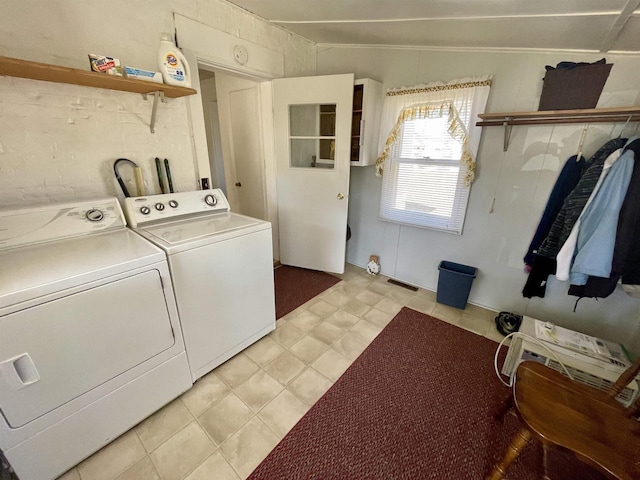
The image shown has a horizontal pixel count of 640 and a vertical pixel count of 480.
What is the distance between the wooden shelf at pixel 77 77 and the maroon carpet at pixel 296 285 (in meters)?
1.81

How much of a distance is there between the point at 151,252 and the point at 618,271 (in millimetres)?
2606

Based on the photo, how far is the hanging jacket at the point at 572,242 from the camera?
1.56 meters

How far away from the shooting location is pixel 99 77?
1.34m

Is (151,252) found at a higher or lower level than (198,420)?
higher

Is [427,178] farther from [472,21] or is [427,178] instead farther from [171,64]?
[171,64]

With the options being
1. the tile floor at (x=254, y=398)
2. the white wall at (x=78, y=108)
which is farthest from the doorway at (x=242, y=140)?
the tile floor at (x=254, y=398)

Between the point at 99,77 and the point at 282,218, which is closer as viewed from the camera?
the point at 99,77

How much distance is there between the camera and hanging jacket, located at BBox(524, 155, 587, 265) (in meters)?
1.79

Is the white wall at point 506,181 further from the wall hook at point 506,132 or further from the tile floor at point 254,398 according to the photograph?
the tile floor at point 254,398

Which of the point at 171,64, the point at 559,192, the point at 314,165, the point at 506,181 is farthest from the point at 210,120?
the point at 559,192

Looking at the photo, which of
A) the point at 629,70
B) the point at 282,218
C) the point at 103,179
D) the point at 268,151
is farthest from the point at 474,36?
the point at 103,179

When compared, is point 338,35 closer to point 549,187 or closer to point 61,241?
point 549,187

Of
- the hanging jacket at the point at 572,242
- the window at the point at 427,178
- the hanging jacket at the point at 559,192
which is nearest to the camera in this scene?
the hanging jacket at the point at 572,242

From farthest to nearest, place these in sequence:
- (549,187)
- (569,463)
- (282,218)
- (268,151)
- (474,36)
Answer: (282,218), (268,151), (549,187), (474,36), (569,463)
